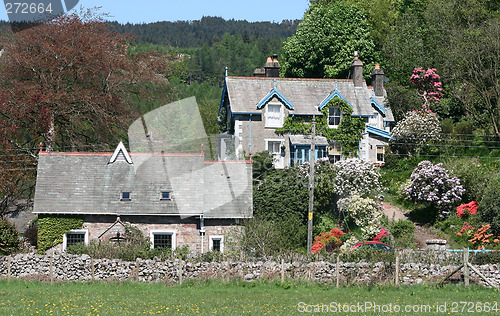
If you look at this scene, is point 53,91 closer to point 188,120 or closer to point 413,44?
point 413,44

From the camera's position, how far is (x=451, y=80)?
52.4m

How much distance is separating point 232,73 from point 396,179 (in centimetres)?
11400

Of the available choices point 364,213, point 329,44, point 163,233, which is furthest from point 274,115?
point 329,44

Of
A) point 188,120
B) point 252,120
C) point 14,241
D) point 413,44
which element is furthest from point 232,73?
point 14,241

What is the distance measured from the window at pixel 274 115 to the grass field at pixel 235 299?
66.1 feet

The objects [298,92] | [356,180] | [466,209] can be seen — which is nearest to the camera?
[466,209]

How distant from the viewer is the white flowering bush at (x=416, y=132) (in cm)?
4656

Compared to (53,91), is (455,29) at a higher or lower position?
higher

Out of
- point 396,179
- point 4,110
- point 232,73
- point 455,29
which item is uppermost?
point 232,73

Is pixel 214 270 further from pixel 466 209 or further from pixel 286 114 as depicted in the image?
pixel 286 114

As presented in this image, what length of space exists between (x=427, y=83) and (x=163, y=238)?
29.5 m

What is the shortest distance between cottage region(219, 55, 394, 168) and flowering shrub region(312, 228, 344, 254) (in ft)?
34.0

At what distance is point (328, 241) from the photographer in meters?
33.9

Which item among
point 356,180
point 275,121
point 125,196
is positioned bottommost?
point 125,196
